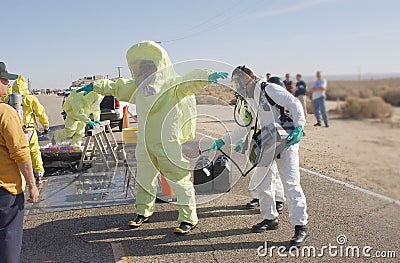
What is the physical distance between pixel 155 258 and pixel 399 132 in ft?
10.2

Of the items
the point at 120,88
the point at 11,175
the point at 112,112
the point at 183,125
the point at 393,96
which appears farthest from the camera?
the point at 112,112

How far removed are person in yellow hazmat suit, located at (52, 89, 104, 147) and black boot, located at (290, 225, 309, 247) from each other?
385 cm

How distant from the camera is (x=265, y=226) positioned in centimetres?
452

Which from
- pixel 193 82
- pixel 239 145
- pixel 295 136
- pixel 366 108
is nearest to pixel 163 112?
pixel 193 82

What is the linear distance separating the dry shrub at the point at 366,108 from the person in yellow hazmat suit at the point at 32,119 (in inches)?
227

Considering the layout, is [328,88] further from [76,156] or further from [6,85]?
[76,156]

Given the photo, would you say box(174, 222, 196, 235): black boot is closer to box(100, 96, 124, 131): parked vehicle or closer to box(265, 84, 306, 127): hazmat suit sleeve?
box(265, 84, 306, 127): hazmat suit sleeve

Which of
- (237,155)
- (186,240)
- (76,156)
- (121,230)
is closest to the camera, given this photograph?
(186,240)

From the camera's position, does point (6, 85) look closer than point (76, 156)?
Yes

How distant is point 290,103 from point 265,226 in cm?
146

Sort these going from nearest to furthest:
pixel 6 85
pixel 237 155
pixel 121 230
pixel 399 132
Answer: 1. pixel 399 132
2. pixel 6 85
3. pixel 121 230
4. pixel 237 155

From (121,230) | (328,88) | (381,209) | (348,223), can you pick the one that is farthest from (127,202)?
(328,88)

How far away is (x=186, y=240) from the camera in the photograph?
4.37 m

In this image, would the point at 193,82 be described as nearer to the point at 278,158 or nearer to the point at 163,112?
the point at 163,112
